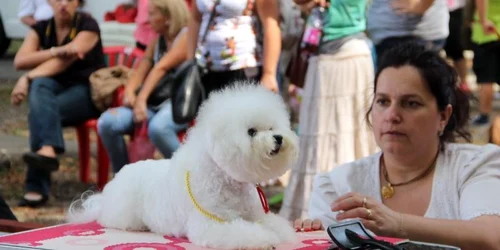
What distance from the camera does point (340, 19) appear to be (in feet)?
16.7

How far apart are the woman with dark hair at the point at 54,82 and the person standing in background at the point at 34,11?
35cm

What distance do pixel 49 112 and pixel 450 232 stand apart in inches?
160

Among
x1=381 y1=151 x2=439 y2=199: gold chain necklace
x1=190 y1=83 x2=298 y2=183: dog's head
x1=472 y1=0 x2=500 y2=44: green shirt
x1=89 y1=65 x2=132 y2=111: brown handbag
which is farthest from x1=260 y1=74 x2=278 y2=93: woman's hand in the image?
x1=472 y1=0 x2=500 y2=44: green shirt

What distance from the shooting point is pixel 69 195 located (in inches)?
257

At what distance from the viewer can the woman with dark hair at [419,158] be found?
2535 mm

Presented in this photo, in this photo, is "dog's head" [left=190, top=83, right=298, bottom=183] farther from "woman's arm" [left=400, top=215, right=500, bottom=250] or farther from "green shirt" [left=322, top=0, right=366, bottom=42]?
"green shirt" [left=322, top=0, right=366, bottom=42]

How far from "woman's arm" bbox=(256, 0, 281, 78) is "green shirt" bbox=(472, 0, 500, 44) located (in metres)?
2.64

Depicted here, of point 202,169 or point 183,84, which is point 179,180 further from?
point 183,84

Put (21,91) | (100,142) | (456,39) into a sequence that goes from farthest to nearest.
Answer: (456,39) < (100,142) < (21,91)

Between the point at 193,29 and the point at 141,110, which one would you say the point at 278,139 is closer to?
the point at 193,29

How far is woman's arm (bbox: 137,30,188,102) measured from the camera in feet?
18.8

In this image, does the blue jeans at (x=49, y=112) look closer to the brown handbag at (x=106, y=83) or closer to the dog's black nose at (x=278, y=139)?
the brown handbag at (x=106, y=83)

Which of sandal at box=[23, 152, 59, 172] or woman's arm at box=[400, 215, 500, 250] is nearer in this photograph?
woman's arm at box=[400, 215, 500, 250]

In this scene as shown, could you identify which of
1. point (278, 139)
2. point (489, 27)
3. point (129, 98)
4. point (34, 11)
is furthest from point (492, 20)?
point (278, 139)
